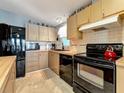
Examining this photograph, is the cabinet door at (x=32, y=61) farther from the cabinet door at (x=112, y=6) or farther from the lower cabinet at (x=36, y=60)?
the cabinet door at (x=112, y=6)

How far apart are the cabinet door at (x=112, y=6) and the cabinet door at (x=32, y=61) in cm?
296

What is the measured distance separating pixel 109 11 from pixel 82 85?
1.42m

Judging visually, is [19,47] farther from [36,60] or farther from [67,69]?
[67,69]

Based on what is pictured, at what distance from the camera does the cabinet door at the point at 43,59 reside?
4199mm

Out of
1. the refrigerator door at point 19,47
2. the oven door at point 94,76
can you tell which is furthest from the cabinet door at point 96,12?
the refrigerator door at point 19,47

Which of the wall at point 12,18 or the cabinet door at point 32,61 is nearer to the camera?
the wall at point 12,18

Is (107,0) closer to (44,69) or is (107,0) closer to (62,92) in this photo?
(62,92)

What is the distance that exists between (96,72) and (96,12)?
117 cm

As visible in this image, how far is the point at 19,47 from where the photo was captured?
10.8 feet

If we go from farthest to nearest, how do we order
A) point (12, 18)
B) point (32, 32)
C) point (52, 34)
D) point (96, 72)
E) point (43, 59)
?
point (52, 34) → point (43, 59) → point (32, 32) → point (12, 18) → point (96, 72)

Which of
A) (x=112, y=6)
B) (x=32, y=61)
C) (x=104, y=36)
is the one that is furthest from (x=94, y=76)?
(x=32, y=61)

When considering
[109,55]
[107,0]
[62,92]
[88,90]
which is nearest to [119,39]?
[109,55]

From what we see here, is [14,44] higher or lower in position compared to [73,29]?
lower

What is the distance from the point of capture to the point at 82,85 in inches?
76.0
